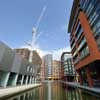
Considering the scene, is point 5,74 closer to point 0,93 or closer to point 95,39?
point 0,93

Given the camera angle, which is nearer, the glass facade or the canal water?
the canal water

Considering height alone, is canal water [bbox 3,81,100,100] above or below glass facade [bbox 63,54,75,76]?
below

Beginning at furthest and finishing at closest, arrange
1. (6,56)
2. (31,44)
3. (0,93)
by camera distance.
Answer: (31,44) < (6,56) < (0,93)

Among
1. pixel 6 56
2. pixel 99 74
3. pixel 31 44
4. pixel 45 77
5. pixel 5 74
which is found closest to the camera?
pixel 6 56

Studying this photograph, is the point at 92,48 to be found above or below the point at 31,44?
below

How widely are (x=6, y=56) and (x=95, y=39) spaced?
25.2 meters

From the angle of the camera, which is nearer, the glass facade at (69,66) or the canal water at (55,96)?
the canal water at (55,96)

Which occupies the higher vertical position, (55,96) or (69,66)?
(69,66)

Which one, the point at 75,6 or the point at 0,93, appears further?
the point at 75,6

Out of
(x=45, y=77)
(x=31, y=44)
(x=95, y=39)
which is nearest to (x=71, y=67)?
(x=31, y=44)

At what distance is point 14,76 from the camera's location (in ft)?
107

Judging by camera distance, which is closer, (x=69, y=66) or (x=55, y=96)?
(x=55, y=96)

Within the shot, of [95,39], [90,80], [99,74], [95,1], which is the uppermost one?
[95,1]

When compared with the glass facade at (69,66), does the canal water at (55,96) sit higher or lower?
lower
